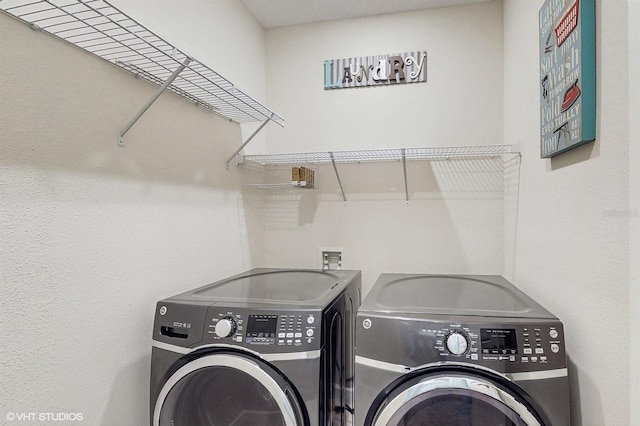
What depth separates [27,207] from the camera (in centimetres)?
95

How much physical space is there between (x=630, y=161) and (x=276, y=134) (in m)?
1.96

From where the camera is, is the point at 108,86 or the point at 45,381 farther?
the point at 108,86

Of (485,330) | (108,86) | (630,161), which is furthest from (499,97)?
(108,86)

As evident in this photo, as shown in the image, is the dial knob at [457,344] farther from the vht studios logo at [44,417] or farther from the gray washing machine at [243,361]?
the vht studios logo at [44,417]

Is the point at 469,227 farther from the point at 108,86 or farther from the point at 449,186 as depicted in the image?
the point at 108,86

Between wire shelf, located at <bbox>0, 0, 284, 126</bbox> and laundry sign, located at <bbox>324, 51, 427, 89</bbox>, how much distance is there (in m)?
0.78

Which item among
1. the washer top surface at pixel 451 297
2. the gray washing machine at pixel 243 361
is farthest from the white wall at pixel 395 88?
the gray washing machine at pixel 243 361

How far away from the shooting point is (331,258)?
2.36m

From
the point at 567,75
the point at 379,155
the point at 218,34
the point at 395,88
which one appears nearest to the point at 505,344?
the point at 567,75

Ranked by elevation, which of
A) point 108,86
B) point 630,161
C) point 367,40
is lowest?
point 630,161

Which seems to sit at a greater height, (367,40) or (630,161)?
(367,40)

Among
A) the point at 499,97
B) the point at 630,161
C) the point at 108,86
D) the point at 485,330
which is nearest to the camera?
the point at 630,161

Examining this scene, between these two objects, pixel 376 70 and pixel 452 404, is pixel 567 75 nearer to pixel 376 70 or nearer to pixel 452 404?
pixel 452 404

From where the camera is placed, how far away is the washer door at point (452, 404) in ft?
3.34
